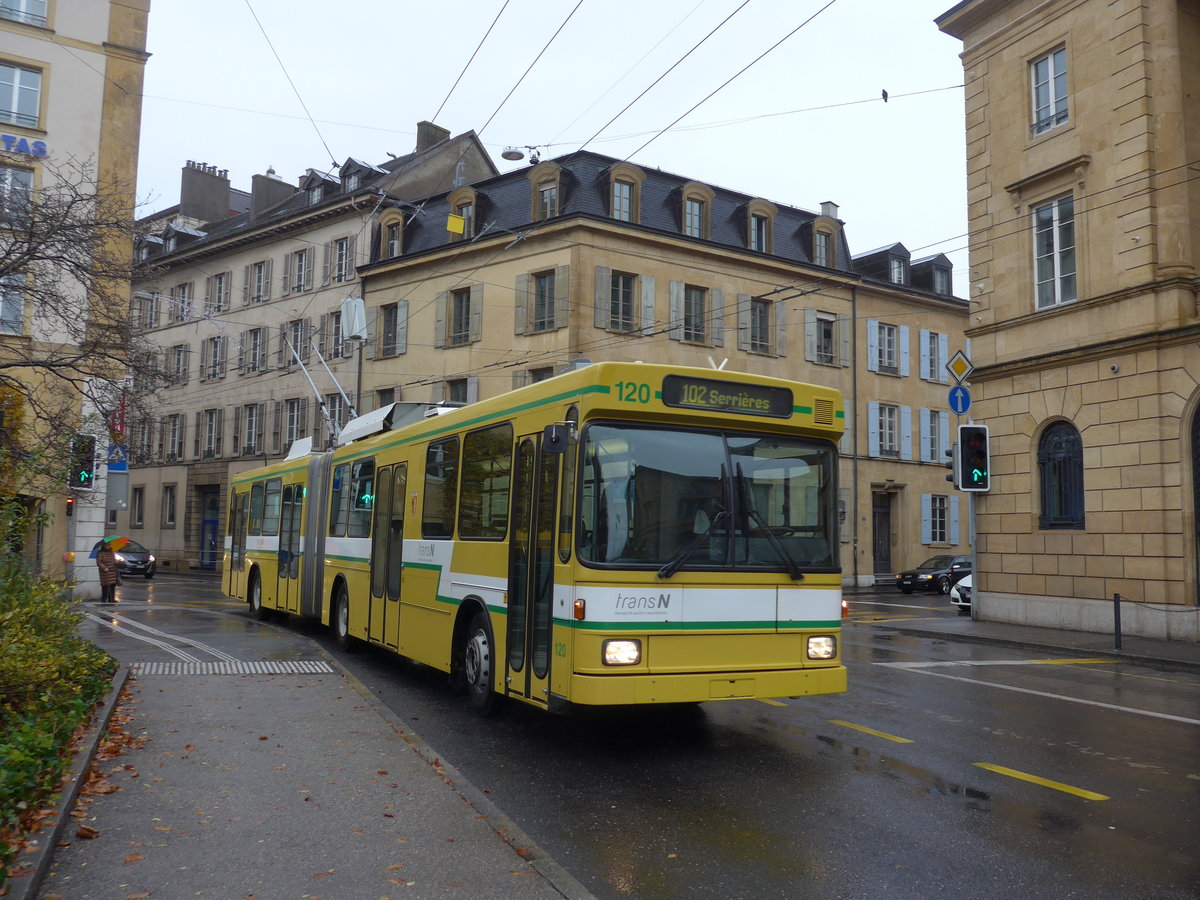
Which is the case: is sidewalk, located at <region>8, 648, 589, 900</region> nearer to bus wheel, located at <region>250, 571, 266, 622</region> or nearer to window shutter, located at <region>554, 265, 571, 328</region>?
bus wheel, located at <region>250, 571, 266, 622</region>

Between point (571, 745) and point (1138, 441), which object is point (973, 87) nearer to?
point (1138, 441)

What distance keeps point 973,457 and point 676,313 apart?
14.5 metres

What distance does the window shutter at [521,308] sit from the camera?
107ft

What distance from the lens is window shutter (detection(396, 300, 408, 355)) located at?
3688 centimetres

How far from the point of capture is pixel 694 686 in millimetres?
7238

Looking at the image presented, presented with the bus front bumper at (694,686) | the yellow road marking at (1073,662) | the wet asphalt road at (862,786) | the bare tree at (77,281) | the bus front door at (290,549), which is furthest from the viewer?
the bus front door at (290,549)

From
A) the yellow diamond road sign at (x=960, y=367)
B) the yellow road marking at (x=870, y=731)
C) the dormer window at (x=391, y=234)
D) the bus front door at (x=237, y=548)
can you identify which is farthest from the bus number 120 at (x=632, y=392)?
the dormer window at (x=391, y=234)

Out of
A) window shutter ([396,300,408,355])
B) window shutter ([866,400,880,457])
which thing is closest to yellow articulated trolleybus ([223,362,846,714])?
window shutter ([396,300,408,355])

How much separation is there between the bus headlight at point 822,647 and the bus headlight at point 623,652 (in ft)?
4.90

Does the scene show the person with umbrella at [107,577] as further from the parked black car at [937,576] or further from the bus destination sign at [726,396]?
the parked black car at [937,576]

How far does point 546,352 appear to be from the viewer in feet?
105

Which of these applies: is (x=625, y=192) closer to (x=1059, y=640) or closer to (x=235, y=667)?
(x=1059, y=640)

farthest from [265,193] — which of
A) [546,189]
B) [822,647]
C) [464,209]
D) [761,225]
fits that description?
[822,647]

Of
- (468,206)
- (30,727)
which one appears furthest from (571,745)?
(468,206)
